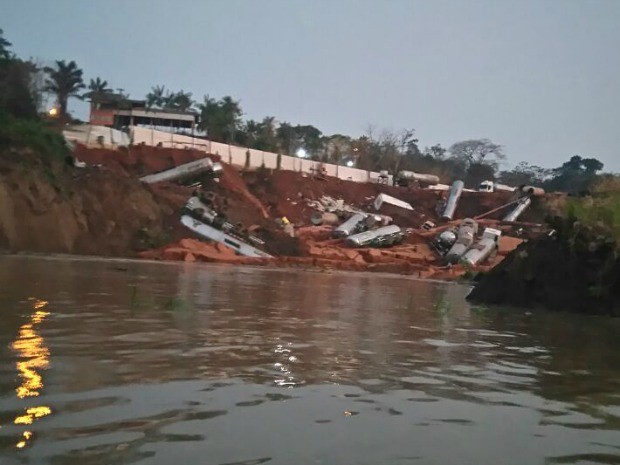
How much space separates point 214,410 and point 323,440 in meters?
0.81

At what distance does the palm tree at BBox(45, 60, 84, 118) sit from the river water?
208ft

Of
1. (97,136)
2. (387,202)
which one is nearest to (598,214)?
(97,136)

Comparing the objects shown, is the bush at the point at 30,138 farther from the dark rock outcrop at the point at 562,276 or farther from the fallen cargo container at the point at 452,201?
the fallen cargo container at the point at 452,201

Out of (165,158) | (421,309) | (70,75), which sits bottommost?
(421,309)

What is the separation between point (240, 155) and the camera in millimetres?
54250

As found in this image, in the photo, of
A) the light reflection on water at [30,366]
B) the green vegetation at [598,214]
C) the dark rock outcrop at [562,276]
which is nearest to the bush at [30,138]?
the dark rock outcrop at [562,276]

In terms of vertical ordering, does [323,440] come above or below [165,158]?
below

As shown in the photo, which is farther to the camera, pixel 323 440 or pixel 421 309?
pixel 421 309

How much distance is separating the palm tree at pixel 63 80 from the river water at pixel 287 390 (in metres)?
63.3

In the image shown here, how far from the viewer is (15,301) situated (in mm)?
9523

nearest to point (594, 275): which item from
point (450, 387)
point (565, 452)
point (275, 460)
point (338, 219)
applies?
point (450, 387)

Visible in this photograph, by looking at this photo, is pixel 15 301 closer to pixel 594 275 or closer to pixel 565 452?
pixel 565 452

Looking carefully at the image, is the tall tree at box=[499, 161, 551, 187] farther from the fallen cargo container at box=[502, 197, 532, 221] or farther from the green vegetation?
the green vegetation

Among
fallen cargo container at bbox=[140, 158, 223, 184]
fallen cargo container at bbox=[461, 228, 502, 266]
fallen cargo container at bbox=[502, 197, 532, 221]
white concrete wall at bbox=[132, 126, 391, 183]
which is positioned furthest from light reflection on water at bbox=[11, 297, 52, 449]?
fallen cargo container at bbox=[502, 197, 532, 221]
